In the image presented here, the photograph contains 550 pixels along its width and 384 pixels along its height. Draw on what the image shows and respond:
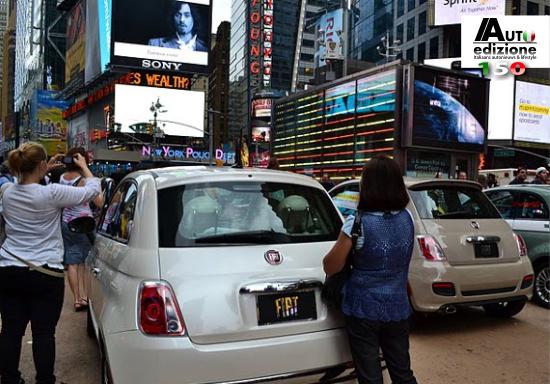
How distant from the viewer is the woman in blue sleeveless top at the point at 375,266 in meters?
2.86

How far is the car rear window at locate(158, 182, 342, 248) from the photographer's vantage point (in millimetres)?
3021

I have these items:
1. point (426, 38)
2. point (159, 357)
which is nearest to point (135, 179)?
point (159, 357)

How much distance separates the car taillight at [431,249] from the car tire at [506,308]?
1352mm

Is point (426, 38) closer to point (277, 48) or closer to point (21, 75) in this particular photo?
point (277, 48)

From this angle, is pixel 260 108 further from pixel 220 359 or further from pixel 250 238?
pixel 220 359

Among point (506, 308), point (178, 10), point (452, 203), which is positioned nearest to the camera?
point (452, 203)

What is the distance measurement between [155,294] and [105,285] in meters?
0.69

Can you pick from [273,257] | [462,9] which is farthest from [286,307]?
[462,9]

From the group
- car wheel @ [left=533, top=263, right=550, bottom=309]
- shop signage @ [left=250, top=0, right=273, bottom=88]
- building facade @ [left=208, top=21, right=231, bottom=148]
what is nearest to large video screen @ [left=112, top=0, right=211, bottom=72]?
building facade @ [left=208, top=21, right=231, bottom=148]

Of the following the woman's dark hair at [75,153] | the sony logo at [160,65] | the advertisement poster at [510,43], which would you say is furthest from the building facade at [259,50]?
the woman's dark hair at [75,153]

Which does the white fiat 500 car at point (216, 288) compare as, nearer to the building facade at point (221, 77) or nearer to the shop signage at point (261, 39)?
the building facade at point (221, 77)

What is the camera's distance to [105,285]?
3240mm

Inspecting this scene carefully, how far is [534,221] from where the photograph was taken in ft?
22.9

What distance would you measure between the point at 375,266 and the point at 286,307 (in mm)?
540
